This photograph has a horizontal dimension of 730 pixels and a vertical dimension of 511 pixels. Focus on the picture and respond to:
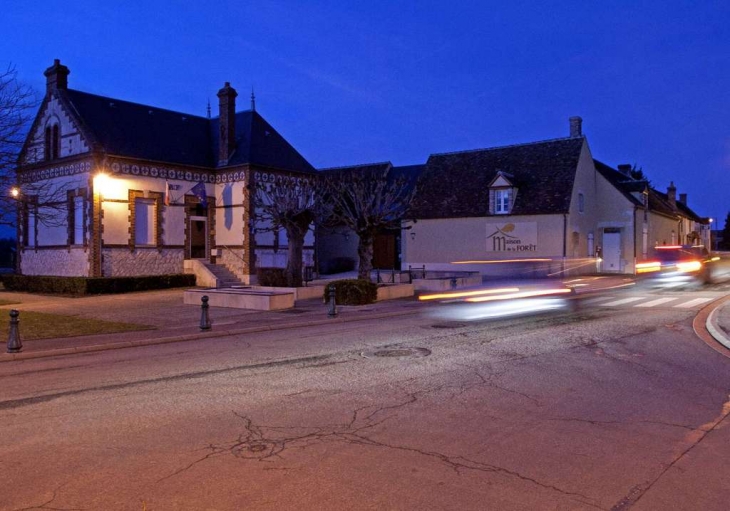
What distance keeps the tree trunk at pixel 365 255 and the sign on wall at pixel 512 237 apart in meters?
14.9

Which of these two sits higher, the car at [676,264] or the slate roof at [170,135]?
the slate roof at [170,135]

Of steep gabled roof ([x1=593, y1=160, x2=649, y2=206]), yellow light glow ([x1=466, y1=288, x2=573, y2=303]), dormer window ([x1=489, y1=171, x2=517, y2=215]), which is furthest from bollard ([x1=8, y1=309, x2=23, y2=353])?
steep gabled roof ([x1=593, y1=160, x2=649, y2=206])

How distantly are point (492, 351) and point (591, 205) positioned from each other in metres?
30.3

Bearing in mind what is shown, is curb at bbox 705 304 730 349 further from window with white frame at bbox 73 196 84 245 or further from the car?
window with white frame at bbox 73 196 84 245

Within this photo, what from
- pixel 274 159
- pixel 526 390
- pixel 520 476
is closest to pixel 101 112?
pixel 274 159

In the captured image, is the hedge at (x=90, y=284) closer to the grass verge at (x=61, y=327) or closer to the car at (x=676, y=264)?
the grass verge at (x=61, y=327)

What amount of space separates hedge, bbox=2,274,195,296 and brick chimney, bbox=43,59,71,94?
877 centimetres

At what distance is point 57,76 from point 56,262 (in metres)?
8.41

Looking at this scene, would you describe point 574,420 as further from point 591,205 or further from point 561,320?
point 591,205

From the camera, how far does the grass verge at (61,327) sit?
13.4 m

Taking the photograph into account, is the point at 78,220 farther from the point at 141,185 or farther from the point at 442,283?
the point at 442,283

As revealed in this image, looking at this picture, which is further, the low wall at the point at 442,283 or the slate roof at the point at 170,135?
the slate roof at the point at 170,135

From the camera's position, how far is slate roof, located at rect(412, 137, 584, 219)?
115 feet

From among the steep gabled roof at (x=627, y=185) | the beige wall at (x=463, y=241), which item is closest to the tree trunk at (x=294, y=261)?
the beige wall at (x=463, y=241)
